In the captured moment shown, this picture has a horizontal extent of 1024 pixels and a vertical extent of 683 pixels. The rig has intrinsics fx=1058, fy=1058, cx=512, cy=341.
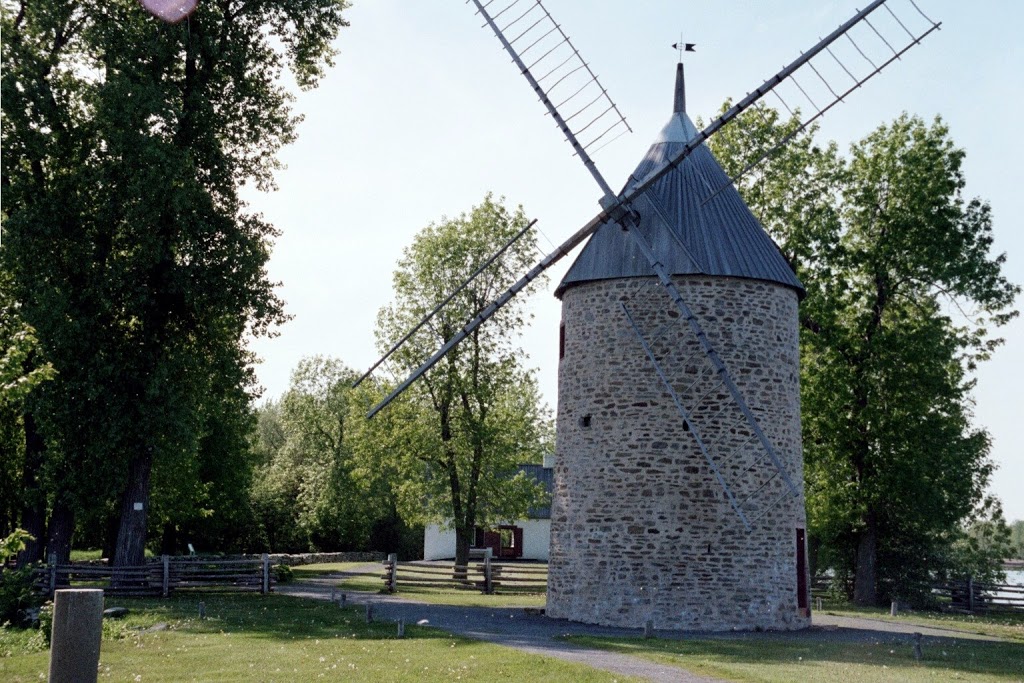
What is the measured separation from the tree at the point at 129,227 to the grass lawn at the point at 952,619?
17.2 meters

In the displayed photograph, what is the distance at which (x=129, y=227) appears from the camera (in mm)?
24969

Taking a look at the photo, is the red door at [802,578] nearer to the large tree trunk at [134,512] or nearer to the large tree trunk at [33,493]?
the large tree trunk at [134,512]

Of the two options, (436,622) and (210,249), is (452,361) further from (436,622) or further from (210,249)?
(436,622)

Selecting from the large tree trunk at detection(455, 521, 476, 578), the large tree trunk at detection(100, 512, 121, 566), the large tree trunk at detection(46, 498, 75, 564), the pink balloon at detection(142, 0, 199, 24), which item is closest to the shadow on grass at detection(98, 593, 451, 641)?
the large tree trunk at detection(46, 498, 75, 564)

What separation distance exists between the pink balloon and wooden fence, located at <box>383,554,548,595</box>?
16.1 metres

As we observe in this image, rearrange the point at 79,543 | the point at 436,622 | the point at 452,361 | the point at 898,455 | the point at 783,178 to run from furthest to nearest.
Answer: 1. the point at 79,543
2. the point at 452,361
3. the point at 783,178
4. the point at 898,455
5. the point at 436,622

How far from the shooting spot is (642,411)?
21.7 meters

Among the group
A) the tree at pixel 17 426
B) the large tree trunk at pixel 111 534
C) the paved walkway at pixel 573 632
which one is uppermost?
the tree at pixel 17 426

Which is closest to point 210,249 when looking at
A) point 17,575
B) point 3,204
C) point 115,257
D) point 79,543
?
point 115,257

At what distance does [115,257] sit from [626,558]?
14139 millimetres

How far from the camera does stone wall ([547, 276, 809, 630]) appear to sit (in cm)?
2114

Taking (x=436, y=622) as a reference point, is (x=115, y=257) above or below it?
above

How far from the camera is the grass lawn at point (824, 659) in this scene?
14328 mm

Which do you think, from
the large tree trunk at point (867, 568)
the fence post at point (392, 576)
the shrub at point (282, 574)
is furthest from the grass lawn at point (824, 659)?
the shrub at point (282, 574)
